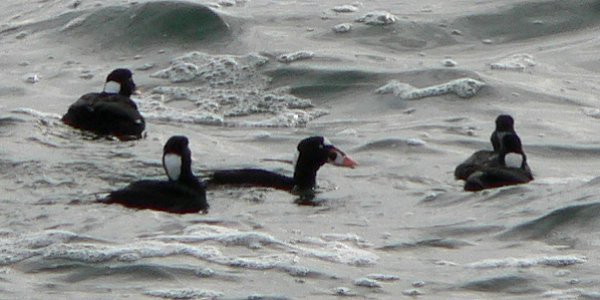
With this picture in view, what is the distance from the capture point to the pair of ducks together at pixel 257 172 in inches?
475

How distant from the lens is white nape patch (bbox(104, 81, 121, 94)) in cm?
1551

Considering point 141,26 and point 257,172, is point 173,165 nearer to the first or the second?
point 257,172

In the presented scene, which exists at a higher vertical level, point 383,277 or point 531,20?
point 531,20

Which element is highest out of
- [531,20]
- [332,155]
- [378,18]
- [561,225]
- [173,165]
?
[378,18]

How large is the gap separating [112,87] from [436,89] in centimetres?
315

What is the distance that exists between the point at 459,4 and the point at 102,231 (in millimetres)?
10062

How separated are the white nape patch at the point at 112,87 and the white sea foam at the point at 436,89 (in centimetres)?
265

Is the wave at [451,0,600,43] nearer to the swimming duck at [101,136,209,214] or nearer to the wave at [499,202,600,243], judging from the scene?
the swimming duck at [101,136,209,214]

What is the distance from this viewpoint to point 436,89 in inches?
645

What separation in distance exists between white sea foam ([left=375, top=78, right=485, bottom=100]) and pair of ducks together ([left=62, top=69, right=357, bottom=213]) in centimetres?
260

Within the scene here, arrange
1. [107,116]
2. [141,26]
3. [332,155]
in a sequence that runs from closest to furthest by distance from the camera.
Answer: [332,155], [107,116], [141,26]

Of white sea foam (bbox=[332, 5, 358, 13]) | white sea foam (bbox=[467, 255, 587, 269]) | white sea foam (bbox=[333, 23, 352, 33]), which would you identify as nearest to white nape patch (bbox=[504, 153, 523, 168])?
white sea foam (bbox=[467, 255, 587, 269])

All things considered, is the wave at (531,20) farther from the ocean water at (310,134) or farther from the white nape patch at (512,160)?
the white nape patch at (512,160)

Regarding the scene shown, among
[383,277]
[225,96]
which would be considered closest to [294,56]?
[225,96]
